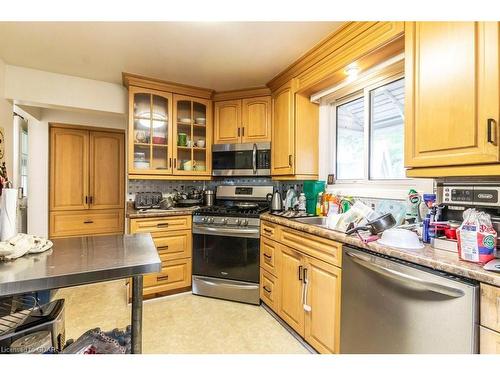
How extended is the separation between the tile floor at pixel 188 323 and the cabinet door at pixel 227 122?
181 cm

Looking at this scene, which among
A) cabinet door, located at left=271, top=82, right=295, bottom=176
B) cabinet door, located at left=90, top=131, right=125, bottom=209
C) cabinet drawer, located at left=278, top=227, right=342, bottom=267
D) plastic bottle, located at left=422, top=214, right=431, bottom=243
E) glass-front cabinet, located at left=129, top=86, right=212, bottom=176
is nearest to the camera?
plastic bottle, located at left=422, top=214, right=431, bottom=243

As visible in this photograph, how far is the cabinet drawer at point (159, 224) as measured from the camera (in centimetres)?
238

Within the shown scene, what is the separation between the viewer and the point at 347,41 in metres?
1.72

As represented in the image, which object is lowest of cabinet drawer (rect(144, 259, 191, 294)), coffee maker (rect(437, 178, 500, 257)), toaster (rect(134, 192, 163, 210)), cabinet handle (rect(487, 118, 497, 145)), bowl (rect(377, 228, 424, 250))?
cabinet drawer (rect(144, 259, 191, 294))

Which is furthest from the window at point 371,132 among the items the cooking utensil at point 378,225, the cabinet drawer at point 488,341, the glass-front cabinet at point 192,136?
the glass-front cabinet at point 192,136

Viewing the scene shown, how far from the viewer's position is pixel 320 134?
8.26 ft

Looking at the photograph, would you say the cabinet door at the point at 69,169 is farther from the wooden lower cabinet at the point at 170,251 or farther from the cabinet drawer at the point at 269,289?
the cabinet drawer at the point at 269,289

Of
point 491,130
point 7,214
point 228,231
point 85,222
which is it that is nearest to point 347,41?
Answer: point 491,130

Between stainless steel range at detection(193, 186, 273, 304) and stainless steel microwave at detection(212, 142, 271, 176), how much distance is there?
478 mm

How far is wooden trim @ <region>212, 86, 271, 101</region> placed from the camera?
9.11 feet

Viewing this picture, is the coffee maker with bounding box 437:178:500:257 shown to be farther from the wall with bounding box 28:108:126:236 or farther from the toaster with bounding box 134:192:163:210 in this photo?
the wall with bounding box 28:108:126:236

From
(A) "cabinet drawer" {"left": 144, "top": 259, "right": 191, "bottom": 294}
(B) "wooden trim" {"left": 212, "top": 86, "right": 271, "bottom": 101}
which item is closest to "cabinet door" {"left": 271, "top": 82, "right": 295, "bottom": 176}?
(B) "wooden trim" {"left": 212, "top": 86, "right": 271, "bottom": 101}

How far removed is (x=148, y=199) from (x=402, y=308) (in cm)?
266
